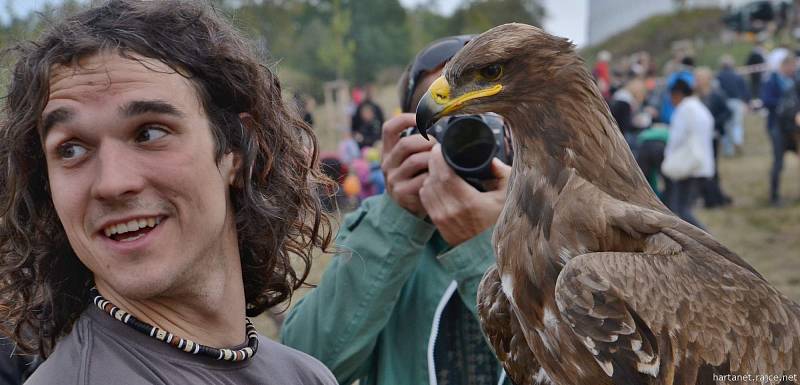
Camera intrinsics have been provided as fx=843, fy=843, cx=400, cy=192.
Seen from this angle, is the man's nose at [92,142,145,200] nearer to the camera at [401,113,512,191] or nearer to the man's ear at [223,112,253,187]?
the man's ear at [223,112,253,187]

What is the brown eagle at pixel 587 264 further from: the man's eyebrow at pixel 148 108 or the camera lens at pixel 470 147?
the man's eyebrow at pixel 148 108

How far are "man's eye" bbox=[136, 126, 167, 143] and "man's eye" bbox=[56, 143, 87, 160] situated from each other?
126mm

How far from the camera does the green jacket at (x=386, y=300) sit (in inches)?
111

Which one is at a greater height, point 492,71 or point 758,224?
point 492,71

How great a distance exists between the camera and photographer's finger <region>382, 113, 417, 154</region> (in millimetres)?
2928

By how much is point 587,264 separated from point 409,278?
101 cm

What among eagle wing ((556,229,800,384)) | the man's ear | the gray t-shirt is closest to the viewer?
the gray t-shirt

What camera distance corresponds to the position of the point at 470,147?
2.78 metres

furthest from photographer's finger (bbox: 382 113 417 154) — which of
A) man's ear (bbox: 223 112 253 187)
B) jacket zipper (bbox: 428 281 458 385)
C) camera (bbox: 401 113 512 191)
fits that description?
man's ear (bbox: 223 112 253 187)

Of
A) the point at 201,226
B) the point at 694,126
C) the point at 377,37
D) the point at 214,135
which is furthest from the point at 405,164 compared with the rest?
the point at 377,37

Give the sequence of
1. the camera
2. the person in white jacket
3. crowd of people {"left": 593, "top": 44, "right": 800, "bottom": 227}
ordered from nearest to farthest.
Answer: the camera < crowd of people {"left": 593, "top": 44, "right": 800, "bottom": 227} < the person in white jacket

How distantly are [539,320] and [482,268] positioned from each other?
47 cm

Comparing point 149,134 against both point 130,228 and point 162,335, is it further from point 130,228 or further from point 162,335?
point 162,335

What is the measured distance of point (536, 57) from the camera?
2402 mm
